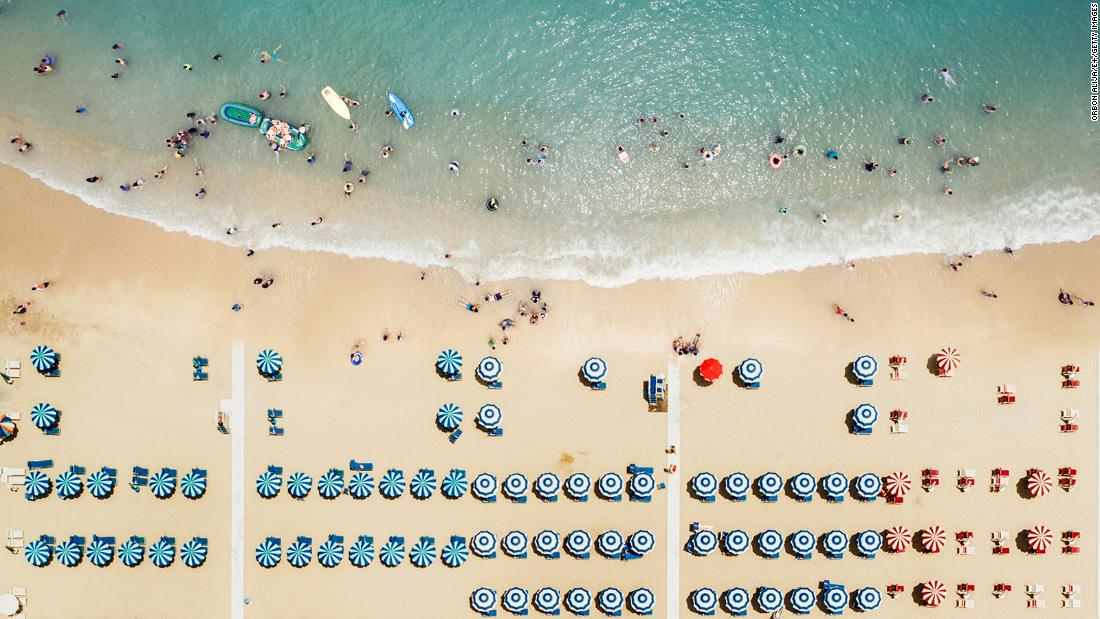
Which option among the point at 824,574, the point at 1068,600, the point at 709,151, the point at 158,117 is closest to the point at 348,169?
the point at 158,117

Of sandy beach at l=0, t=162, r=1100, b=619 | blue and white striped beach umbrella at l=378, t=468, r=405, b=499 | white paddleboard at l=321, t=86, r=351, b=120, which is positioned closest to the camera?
blue and white striped beach umbrella at l=378, t=468, r=405, b=499

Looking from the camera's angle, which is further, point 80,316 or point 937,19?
point 937,19

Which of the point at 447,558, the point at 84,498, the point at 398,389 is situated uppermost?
the point at 398,389

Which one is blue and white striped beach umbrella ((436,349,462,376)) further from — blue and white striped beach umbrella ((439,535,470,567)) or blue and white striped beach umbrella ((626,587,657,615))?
blue and white striped beach umbrella ((626,587,657,615))

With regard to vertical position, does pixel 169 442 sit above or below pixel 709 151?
below

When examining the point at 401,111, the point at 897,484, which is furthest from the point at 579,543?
the point at 401,111

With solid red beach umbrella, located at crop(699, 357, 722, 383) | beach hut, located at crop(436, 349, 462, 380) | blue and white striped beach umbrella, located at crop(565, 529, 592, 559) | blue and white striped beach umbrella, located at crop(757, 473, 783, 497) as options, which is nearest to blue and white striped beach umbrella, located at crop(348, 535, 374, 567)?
beach hut, located at crop(436, 349, 462, 380)

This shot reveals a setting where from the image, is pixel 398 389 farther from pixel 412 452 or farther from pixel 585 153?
pixel 585 153

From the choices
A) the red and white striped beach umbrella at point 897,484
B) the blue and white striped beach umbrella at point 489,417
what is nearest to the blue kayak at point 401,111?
the blue and white striped beach umbrella at point 489,417

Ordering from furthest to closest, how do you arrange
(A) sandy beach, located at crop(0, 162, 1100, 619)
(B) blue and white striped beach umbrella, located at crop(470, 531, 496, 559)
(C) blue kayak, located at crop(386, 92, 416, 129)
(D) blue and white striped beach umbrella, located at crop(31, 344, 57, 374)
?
1. (C) blue kayak, located at crop(386, 92, 416, 129)
2. (A) sandy beach, located at crop(0, 162, 1100, 619)
3. (B) blue and white striped beach umbrella, located at crop(470, 531, 496, 559)
4. (D) blue and white striped beach umbrella, located at crop(31, 344, 57, 374)
